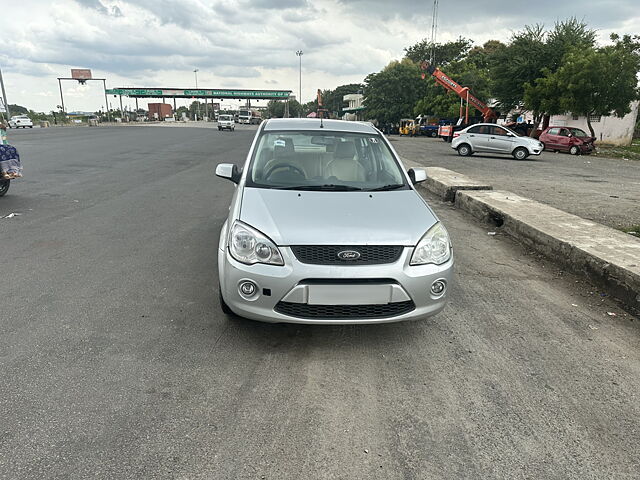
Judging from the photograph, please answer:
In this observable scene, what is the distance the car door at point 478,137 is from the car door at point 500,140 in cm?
23

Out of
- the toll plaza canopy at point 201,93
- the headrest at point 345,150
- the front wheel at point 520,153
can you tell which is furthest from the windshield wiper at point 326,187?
the toll plaza canopy at point 201,93

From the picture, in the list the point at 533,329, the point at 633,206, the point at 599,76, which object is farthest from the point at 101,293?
the point at 599,76

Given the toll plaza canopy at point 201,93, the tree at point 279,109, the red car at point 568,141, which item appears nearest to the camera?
the red car at point 568,141

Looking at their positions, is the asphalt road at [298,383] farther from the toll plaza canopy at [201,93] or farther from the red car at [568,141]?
the toll plaza canopy at [201,93]

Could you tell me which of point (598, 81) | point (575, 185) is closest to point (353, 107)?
point (598, 81)

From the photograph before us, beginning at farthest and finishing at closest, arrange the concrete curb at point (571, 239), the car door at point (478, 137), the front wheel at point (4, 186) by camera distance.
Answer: the car door at point (478, 137) < the front wheel at point (4, 186) < the concrete curb at point (571, 239)

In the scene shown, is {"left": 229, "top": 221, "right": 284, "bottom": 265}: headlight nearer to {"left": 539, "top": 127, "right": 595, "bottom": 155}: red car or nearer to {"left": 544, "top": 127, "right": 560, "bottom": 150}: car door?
{"left": 539, "top": 127, "right": 595, "bottom": 155}: red car

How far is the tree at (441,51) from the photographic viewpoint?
224 ft

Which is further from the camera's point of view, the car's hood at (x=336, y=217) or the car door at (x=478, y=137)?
the car door at (x=478, y=137)

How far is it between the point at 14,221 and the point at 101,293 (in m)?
3.74

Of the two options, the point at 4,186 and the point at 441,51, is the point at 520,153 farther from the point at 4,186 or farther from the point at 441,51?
the point at 441,51

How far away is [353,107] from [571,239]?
102 m

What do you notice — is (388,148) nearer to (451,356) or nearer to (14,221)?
(451,356)

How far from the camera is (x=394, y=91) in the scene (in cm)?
5622
